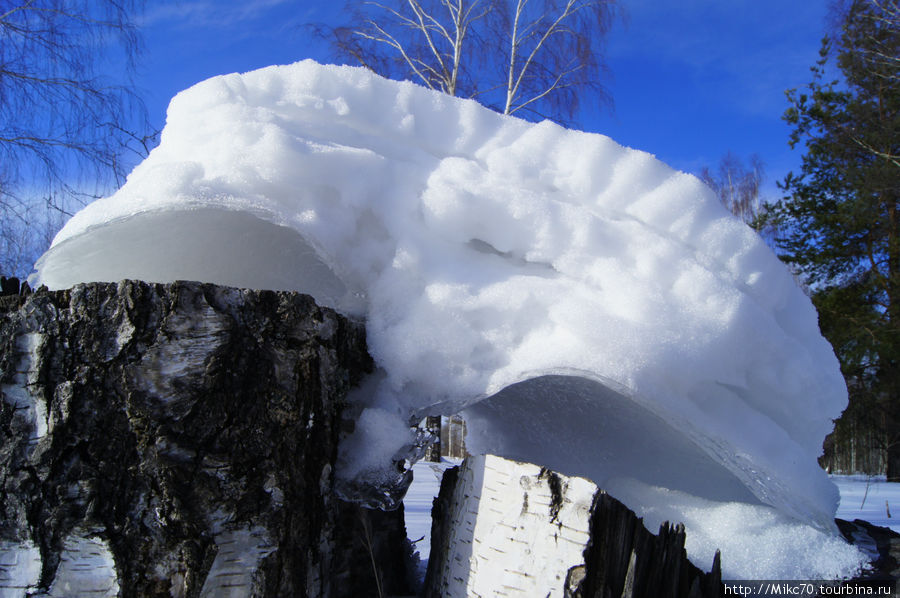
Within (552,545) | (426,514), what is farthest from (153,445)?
(426,514)

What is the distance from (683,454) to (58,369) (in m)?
1.41

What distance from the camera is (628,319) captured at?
3.84 feet

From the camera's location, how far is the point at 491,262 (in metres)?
1.33

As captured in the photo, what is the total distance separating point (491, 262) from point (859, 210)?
10054 millimetres

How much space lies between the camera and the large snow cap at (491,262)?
117cm

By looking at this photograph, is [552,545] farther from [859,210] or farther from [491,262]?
[859,210]

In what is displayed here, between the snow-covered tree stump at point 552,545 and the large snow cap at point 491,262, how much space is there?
0.19m

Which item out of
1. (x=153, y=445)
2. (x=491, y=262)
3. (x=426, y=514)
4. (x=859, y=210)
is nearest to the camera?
(x=153, y=445)

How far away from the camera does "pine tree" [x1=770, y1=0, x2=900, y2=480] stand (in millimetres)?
9094

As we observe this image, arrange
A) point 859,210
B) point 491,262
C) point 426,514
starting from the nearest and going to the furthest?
point 491,262 → point 426,514 → point 859,210

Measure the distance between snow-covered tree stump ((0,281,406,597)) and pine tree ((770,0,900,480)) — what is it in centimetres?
1032

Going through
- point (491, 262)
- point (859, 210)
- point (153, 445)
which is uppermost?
point (859, 210)

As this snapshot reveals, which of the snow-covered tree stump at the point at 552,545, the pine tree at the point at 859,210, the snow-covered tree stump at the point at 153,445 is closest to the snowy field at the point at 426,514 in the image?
the snow-covered tree stump at the point at 552,545

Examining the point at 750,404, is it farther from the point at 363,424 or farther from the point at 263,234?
the point at 263,234
